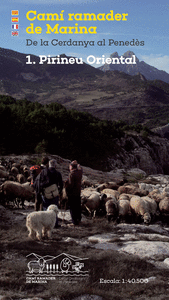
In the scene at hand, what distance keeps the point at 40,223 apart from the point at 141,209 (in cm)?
380

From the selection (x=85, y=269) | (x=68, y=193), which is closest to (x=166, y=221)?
(x=68, y=193)

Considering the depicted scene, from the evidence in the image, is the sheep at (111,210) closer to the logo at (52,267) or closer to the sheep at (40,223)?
the sheep at (40,223)

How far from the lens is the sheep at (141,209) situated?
8.09 metres

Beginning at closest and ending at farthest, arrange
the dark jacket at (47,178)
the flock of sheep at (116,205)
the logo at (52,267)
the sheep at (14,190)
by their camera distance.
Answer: the logo at (52,267) → the dark jacket at (47,178) → the flock of sheep at (116,205) → the sheep at (14,190)

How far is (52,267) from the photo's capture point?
4.49 m

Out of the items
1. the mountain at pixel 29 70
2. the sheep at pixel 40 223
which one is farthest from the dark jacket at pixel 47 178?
the mountain at pixel 29 70

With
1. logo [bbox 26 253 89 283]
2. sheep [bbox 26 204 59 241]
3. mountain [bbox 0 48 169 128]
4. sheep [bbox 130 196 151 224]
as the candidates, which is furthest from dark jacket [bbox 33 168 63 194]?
mountain [bbox 0 48 169 128]

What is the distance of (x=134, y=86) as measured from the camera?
136 metres

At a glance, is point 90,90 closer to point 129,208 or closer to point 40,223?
point 129,208

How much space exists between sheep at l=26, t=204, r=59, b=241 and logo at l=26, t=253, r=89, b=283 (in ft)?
2.80

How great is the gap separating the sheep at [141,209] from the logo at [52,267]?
3.78m

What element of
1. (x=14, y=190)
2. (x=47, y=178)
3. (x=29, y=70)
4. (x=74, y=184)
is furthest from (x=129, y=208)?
(x=29, y=70)

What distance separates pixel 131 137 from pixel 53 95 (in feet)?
370

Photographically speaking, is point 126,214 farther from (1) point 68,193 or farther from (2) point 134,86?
(2) point 134,86
